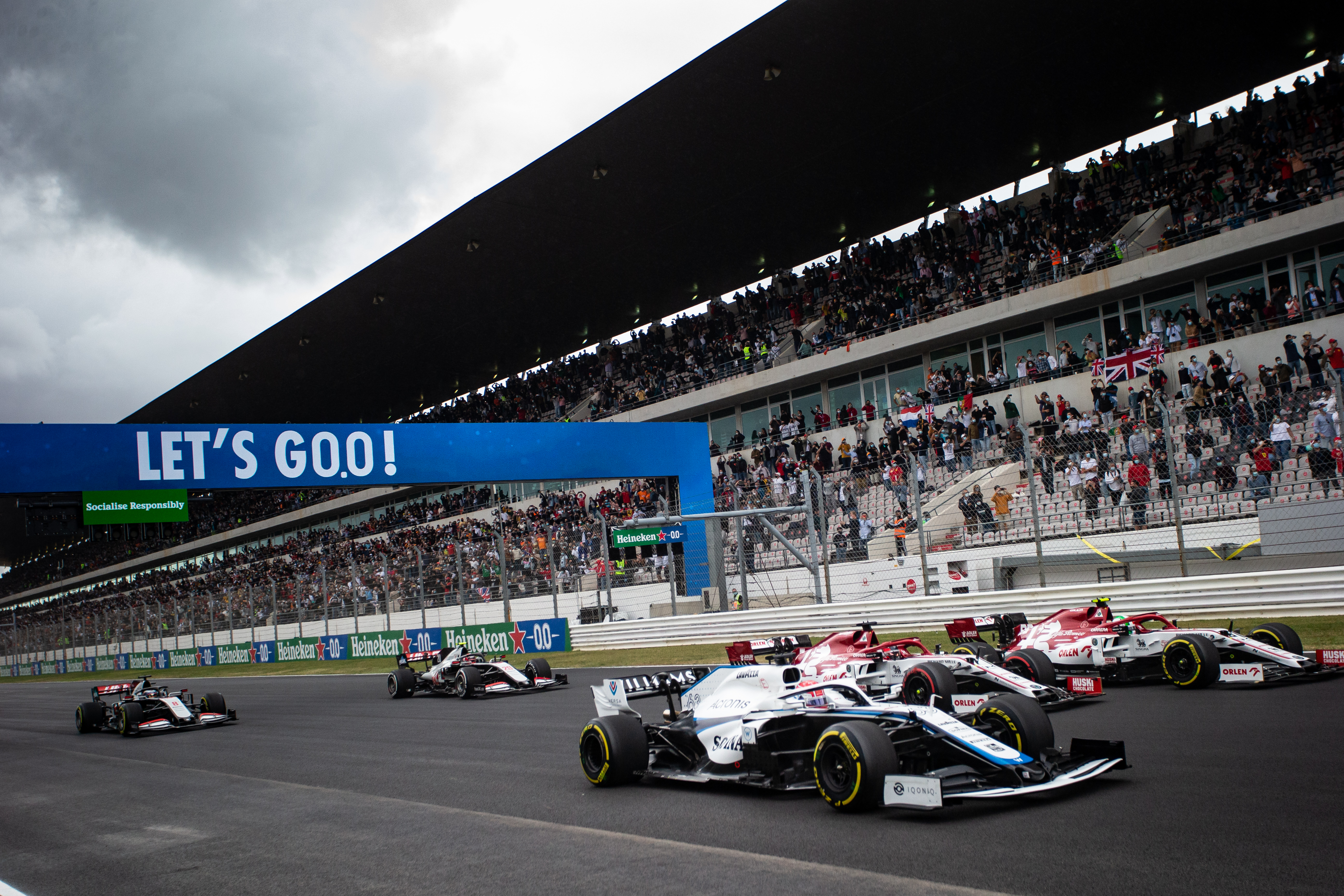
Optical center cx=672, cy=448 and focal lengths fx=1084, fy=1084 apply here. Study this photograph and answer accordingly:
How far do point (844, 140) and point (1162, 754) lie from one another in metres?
23.1

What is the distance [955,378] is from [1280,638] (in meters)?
19.9

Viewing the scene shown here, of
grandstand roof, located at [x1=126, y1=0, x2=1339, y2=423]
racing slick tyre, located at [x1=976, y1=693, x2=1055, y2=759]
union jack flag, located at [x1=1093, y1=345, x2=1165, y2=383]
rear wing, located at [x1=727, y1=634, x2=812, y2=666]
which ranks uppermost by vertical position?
grandstand roof, located at [x1=126, y1=0, x2=1339, y2=423]

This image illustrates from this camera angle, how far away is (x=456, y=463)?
2336 cm

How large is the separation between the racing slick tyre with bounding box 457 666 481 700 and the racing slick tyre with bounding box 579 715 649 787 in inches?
344

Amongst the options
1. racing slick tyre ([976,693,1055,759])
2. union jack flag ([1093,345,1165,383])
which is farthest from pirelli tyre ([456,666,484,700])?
union jack flag ([1093,345,1165,383])

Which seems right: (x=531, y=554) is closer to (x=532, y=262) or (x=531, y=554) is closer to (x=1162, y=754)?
(x=532, y=262)

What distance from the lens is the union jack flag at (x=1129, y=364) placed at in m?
24.9

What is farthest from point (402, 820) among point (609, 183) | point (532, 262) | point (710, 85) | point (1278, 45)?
point (532, 262)

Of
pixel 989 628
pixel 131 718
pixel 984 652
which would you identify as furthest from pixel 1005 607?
pixel 131 718

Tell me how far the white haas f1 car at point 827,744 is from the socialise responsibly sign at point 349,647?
11.5 meters

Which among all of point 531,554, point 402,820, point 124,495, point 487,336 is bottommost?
point 402,820

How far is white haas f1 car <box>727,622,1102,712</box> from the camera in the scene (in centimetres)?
913

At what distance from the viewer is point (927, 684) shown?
30.3 feet

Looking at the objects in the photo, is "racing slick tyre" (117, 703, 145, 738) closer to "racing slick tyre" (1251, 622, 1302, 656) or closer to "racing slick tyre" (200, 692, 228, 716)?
"racing slick tyre" (200, 692, 228, 716)
